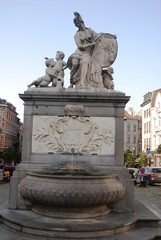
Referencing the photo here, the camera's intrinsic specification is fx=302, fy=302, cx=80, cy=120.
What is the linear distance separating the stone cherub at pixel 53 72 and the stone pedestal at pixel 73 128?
0.38 metres

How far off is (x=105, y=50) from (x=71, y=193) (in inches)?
201

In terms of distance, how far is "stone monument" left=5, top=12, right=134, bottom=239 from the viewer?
23.4 feet

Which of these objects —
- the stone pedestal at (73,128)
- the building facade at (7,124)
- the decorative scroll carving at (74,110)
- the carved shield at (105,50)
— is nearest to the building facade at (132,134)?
the building facade at (7,124)

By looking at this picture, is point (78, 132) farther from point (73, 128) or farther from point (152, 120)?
point (152, 120)

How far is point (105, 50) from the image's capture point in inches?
381

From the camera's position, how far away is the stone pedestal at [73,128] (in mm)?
8602

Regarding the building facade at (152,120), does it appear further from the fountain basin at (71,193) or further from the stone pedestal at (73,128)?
the fountain basin at (71,193)

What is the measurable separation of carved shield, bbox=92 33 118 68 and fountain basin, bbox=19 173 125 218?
13.2ft

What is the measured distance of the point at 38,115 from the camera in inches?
347

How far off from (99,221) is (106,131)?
111 inches

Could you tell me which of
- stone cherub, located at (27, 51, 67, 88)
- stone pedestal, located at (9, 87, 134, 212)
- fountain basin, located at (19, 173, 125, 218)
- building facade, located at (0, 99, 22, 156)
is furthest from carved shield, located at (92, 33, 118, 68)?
building facade, located at (0, 99, 22, 156)

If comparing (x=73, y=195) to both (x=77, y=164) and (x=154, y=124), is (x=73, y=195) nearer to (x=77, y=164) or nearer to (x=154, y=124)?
(x=77, y=164)

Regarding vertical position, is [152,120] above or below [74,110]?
above

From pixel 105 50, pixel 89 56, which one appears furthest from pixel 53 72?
pixel 105 50
